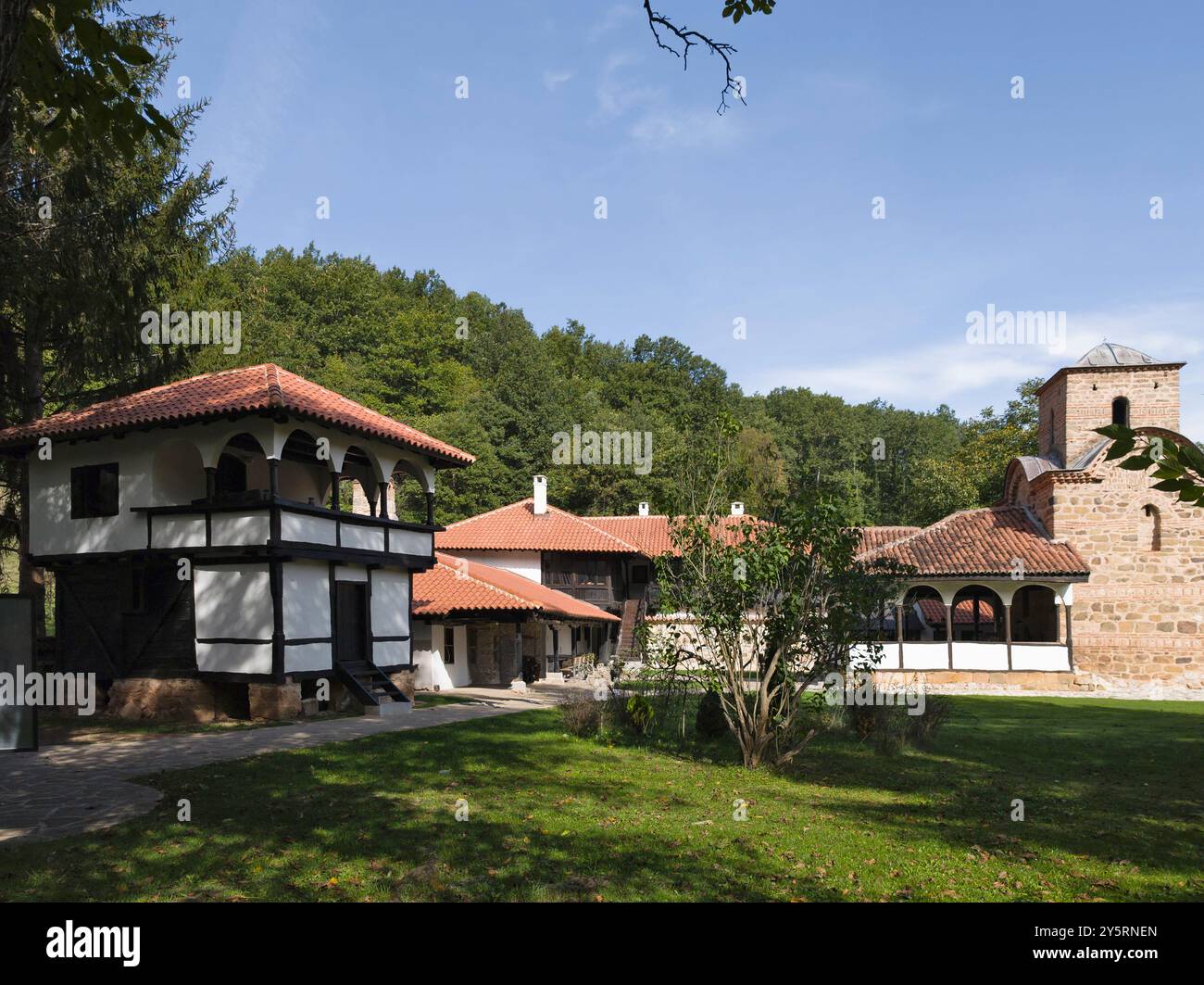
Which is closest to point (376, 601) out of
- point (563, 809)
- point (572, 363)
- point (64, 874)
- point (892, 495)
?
point (563, 809)

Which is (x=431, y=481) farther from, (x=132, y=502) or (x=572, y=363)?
(x=572, y=363)

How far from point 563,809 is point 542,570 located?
1053 inches

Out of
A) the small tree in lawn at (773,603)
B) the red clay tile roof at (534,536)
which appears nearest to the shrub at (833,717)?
the small tree in lawn at (773,603)

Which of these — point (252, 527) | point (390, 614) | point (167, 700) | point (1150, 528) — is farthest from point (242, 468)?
point (1150, 528)

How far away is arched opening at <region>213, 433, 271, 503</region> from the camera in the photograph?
1858cm

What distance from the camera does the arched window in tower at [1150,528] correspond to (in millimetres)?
27375

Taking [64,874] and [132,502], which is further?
[132,502]

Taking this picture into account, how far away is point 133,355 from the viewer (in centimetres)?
2031

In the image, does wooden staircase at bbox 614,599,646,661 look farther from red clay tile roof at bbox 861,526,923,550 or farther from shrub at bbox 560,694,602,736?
shrub at bbox 560,694,602,736

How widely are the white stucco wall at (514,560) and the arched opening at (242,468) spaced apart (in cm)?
1611

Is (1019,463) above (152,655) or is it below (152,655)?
above

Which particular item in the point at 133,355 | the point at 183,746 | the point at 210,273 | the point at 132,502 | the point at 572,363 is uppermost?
the point at 572,363

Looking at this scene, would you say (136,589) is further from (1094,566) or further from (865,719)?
(1094,566)
